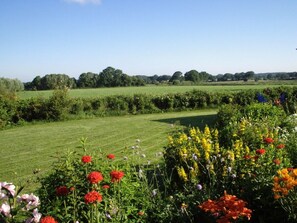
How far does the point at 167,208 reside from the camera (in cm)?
371

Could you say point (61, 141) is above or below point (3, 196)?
below

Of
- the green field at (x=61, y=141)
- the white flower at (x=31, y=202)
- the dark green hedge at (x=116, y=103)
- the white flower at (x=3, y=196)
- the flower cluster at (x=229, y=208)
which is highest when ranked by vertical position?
the white flower at (x=3, y=196)

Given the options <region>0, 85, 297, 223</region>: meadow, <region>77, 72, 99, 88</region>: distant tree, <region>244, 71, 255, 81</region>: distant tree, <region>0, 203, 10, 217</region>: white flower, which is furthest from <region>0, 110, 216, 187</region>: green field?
<region>244, 71, 255, 81</region>: distant tree

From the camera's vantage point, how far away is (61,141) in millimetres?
12516

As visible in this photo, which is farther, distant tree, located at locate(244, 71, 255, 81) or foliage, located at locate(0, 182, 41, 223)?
distant tree, located at locate(244, 71, 255, 81)

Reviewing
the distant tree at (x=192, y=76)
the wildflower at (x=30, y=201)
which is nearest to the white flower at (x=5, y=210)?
the wildflower at (x=30, y=201)

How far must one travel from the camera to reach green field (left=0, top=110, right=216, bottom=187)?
896 cm

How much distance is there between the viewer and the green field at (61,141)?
8961mm

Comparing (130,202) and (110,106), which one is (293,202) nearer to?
(130,202)

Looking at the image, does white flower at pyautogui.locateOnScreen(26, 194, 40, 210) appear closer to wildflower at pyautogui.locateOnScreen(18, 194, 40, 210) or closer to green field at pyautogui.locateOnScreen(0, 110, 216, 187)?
wildflower at pyautogui.locateOnScreen(18, 194, 40, 210)

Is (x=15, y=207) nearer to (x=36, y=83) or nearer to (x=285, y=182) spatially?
(x=285, y=182)

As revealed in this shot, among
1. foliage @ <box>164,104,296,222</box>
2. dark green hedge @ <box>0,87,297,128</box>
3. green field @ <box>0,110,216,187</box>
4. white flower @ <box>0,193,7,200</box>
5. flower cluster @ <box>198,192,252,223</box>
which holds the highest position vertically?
white flower @ <box>0,193,7,200</box>

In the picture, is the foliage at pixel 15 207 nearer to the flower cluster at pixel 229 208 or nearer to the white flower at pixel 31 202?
the white flower at pixel 31 202

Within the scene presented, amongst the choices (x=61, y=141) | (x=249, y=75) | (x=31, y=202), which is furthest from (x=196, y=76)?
(x=31, y=202)
